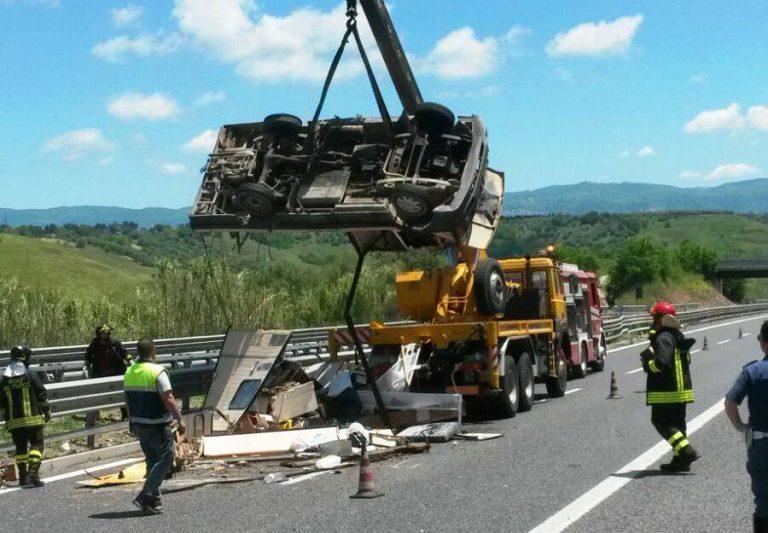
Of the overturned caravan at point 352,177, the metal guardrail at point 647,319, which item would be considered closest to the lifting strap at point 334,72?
the overturned caravan at point 352,177

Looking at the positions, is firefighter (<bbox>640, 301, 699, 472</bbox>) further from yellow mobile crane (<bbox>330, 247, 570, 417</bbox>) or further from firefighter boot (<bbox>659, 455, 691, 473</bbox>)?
yellow mobile crane (<bbox>330, 247, 570, 417</bbox>)

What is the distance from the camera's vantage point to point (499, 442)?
13.0 meters

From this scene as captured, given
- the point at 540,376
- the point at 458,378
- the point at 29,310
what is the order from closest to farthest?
the point at 458,378 → the point at 540,376 → the point at 29,310

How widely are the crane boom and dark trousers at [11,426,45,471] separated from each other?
7.16m

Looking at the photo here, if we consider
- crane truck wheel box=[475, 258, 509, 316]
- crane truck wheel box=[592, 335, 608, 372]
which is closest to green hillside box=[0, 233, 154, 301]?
crane truck wheel box=[592, 335, 608, 372]

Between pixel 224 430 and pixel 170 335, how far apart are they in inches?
912

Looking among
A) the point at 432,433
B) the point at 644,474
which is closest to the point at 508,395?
the point at 432,433

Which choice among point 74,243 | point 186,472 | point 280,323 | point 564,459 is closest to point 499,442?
point 564,459

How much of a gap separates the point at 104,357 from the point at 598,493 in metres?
9.43

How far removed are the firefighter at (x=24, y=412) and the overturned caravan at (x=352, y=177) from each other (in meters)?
3.30

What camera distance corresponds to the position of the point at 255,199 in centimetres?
1336

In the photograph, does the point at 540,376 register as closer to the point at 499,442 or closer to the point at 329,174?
the point at 499,442

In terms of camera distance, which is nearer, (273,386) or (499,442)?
(499,442)

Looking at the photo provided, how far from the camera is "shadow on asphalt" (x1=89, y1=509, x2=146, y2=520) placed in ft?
29.4
